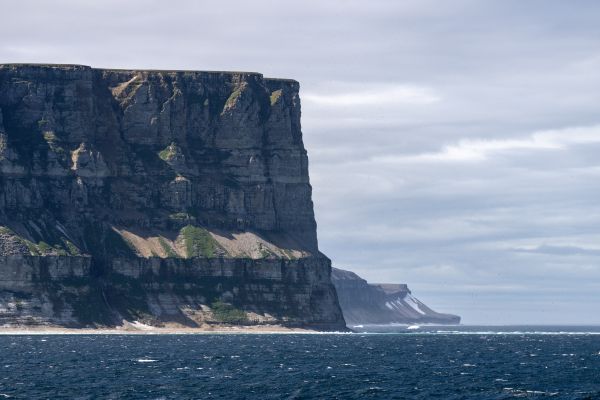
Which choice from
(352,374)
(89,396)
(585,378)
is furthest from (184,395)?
(585,378)

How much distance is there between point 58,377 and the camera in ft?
594

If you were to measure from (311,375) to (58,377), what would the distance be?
33.4m

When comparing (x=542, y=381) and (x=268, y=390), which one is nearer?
(x=268, y=390)

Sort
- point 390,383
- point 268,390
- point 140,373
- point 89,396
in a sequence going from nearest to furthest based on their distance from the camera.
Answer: point 89,396 < point 268,390 < point 390,383 < point 140,373

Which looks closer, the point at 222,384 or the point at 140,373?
the point at 222,384

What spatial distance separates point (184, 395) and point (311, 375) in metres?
36.1

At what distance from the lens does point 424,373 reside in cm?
19600

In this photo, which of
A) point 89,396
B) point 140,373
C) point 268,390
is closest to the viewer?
point 89,396

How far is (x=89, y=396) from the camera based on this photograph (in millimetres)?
154875

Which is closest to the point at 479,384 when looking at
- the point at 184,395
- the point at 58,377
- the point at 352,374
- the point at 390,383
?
the point at 390,383

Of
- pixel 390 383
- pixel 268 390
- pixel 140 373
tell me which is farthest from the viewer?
pixel 140 373

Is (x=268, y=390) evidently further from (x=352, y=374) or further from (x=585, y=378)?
(x=585, y=378)

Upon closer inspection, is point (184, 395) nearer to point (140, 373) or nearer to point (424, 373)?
point (140, 373)

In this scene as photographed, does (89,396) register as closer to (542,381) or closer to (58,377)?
(58,377)
